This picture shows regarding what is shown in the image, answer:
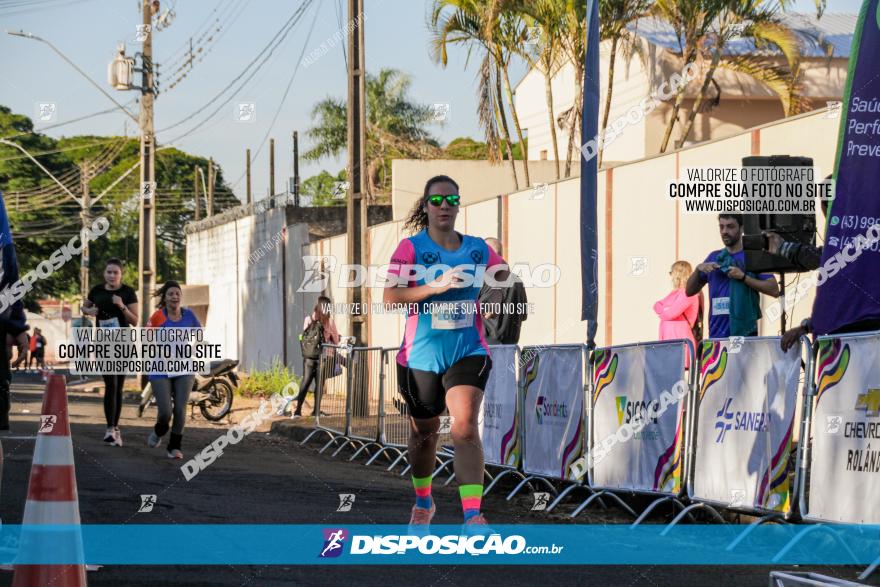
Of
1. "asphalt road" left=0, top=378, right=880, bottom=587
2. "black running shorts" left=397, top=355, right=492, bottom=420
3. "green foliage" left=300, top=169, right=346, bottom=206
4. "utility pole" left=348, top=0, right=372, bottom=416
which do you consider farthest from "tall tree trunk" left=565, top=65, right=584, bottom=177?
"green foliage" left=300, top=169, right=346, bottom=206

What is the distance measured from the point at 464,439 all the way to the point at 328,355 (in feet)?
32.5

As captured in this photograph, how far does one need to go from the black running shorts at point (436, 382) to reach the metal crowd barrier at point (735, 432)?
5.89ft

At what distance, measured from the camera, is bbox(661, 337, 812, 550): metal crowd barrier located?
7945 mm

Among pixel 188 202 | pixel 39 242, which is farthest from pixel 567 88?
pixel 188 202

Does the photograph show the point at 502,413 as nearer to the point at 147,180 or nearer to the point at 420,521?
the point at 420,521

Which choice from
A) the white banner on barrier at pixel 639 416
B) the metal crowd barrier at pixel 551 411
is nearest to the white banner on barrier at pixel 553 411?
the metal crowd barrier at pixel 551 411

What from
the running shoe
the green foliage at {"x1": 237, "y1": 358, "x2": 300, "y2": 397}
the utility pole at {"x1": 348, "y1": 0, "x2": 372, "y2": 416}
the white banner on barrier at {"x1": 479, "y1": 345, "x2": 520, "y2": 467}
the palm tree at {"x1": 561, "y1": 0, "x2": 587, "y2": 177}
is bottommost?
the green foliage at {"x1": 237, "y1": 358, "x2": 300, "y2": 397}

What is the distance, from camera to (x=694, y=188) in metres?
14.5

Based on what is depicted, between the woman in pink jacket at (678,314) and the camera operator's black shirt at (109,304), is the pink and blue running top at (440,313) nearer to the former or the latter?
the woman in pink jacket at (678,314)

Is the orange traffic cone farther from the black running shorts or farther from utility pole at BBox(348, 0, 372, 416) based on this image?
utility pole at BBox(348, 0, 372, 416)

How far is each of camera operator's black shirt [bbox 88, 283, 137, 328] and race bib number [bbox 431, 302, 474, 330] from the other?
8042 millimetres

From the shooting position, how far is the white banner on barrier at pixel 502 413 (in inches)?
459

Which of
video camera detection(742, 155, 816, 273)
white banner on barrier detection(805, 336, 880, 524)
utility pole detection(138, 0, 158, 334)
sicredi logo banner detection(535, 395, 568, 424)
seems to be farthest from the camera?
utility pole detection(138, 0, 158, 334)

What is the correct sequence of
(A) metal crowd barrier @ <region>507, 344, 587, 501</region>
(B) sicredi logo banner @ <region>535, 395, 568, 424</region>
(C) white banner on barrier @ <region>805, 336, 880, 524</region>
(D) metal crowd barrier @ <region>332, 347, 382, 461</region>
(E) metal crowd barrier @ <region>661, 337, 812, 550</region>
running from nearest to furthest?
1. (C) white banner on barrier @ <region>805, 336, 880, 524</region>
2. (E) metal crowd barrier @ <region>661, 337, 812, 550</region>
3. (A) metal crowd barrier @ <region>507, 344, 587, 501</region>
4. (B) sicredi logo banner @ <region>535, 395, 568, 424</region>
5. (D) metal crowd barrier @ <region>332, 347, 382, 461</region>
